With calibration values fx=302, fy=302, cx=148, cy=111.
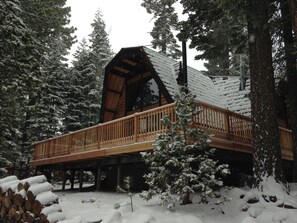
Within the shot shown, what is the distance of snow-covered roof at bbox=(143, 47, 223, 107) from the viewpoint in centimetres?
1408

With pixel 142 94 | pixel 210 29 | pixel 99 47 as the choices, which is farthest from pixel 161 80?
pixel 99 47

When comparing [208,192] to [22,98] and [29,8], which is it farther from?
[29,8]

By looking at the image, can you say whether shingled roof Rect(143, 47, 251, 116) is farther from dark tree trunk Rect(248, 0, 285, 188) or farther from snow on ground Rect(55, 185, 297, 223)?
snow on ground Rect(55, 185, 297, 223)

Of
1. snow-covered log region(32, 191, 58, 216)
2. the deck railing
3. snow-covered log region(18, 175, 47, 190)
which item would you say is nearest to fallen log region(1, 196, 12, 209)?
snow-covered log region(18, 175, 47, 190)

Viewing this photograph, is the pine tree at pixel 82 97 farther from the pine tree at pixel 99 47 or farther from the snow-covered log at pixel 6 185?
the snow-covered log at pixel 6 185

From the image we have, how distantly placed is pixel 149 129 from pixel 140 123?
41cm

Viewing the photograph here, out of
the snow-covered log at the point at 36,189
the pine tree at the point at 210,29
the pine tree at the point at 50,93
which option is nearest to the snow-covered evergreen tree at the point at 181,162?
the snow-covered log at the point at 36,189

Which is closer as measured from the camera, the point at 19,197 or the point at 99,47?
the point at 19,197

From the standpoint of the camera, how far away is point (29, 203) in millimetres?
6562

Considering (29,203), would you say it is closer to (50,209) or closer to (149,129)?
(50,209)

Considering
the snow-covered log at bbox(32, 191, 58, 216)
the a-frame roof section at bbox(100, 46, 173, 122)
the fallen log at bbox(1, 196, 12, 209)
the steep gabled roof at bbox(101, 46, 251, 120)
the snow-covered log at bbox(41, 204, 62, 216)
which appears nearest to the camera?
the snow-covered log at bbox(41, 204, 62, 216)

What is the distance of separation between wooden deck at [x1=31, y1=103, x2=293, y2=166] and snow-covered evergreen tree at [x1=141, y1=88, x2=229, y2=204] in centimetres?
98

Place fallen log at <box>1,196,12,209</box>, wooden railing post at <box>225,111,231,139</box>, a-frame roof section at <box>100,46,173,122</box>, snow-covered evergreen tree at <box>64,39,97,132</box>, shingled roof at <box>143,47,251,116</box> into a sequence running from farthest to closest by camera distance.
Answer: snow-covered evergreen tree at <box>64,39,97,132</box>, a-frame roof section at <box>100,46,173,122</box>, shingled roof at <box>143,47,251,116</box>, wooden railing post at <box>225,111,231,139</box>, fallen log at <box>1,196,12,209</box>

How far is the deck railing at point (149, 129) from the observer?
30.7ft
